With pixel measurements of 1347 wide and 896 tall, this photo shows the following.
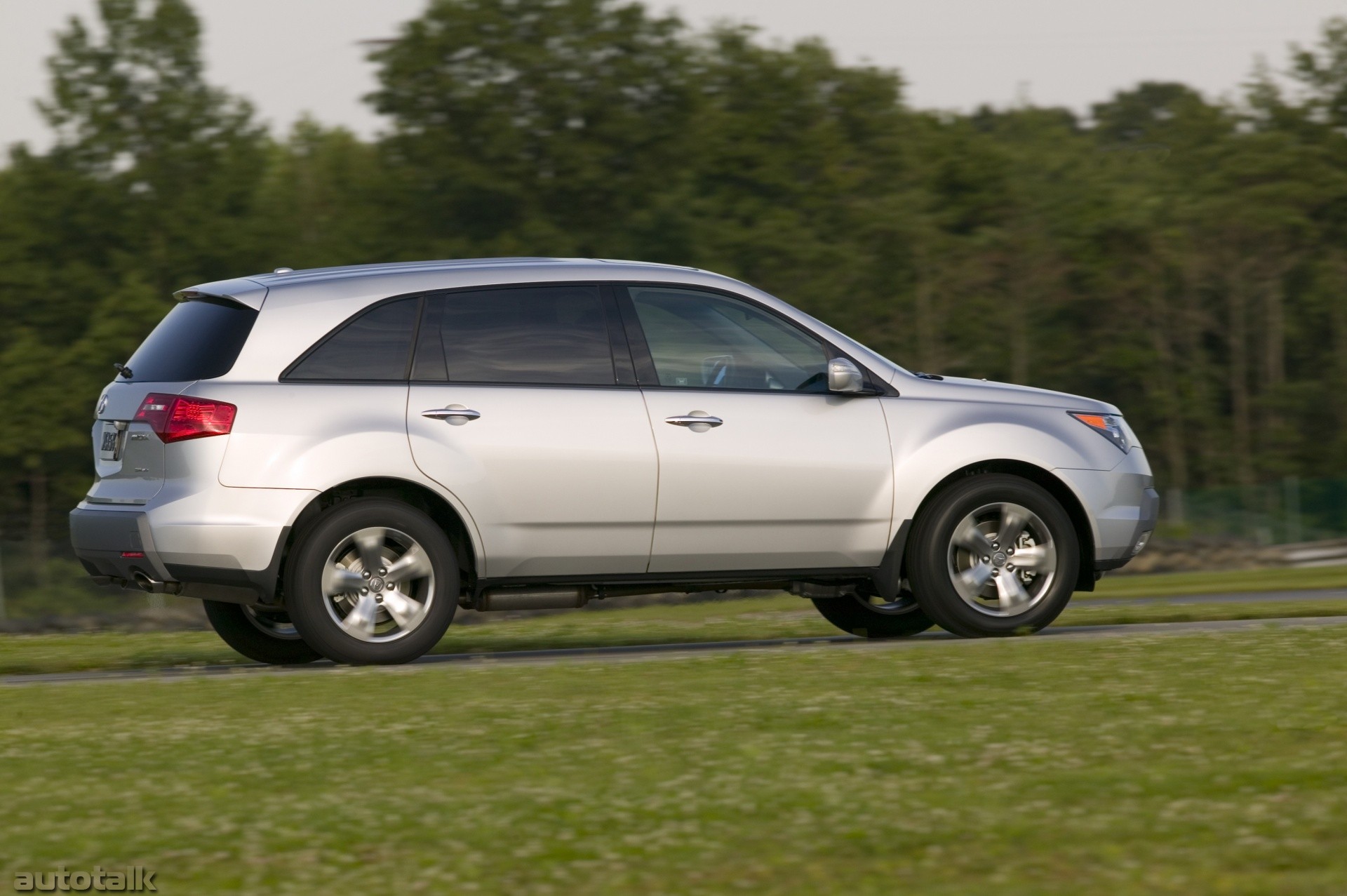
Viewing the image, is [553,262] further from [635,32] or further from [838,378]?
[635,32]

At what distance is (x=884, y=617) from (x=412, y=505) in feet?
9.86

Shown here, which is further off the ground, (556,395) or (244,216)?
(244,216)

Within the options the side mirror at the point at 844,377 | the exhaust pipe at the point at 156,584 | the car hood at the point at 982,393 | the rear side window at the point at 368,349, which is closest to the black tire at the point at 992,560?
the car hood at the point at 982,393

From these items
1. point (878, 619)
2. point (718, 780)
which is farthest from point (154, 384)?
point (718, 780)

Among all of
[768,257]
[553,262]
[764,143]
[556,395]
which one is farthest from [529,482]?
[764,143]

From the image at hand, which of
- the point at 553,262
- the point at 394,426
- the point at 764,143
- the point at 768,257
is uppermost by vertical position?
the point at 764,143

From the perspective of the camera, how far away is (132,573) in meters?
8.52

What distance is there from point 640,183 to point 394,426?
48.7m

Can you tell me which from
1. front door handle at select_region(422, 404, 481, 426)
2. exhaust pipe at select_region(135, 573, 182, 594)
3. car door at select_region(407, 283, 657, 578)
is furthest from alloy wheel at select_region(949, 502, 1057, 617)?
exhaust pipe at select_region(135, 573, 182, 594)

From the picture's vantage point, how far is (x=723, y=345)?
9289 millimetres

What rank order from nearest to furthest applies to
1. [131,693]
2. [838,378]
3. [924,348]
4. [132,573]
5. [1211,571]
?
1. [131,693]
2. [132,573]
3. [838,378]
4. [1211,571]
5. [924,348]

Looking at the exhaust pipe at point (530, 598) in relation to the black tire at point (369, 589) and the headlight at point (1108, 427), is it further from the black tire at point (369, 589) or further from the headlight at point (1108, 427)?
the headlight at point (1108, 427)

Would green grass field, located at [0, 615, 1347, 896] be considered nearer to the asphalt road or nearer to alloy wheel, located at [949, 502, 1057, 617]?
the asphalt road

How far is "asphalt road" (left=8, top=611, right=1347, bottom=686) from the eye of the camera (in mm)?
8797
